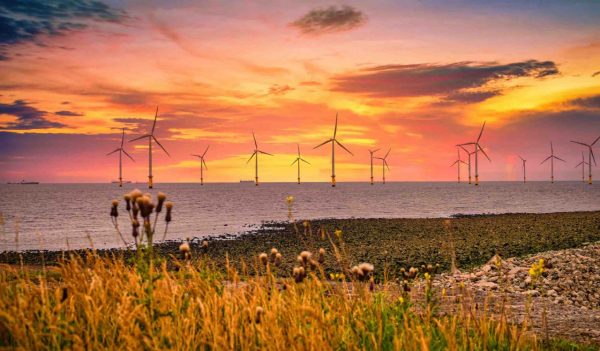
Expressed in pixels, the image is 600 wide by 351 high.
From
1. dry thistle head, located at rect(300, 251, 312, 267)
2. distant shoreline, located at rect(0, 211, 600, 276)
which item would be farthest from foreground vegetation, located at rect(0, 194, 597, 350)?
distant shoreline, located at rect(0, 211, 600, 276)

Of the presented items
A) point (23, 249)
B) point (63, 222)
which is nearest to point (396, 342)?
point (23, 249)

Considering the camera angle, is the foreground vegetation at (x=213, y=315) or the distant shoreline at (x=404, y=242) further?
the distant shoreline at (x=404, y=242)

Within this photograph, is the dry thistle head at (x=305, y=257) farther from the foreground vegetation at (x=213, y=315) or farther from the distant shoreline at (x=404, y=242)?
the distant shoreline at (x=404, y=242)

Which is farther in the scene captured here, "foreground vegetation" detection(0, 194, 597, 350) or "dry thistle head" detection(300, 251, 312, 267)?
"dry thistle head" detection(300, 251, 312, 267)

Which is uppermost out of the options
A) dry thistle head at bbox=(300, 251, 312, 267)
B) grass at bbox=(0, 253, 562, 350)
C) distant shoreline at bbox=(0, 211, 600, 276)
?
dry thistle head at bbox=(300, 251, 312, 267)

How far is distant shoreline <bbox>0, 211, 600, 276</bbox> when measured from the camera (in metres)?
32.5

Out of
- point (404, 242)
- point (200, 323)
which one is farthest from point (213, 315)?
point (404, 242)

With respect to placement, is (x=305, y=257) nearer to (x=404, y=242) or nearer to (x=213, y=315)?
(x=213, y=315)

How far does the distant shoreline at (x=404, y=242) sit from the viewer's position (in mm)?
32469

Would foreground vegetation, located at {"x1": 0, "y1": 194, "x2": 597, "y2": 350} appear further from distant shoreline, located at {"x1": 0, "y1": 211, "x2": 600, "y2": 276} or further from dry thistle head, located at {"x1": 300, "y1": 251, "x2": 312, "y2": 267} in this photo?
distant shoreline, located at {"x1": 0, "y1": 211, "x2": 600, "y2": 276}

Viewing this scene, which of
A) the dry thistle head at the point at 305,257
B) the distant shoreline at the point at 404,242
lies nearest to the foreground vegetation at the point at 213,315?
the dry thistle head at the point at 305,257

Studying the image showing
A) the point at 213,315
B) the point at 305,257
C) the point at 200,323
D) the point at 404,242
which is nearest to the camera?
the point at 305,257

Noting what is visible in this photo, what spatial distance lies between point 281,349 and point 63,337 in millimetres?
2748

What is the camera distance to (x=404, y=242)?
41531 millimetres
